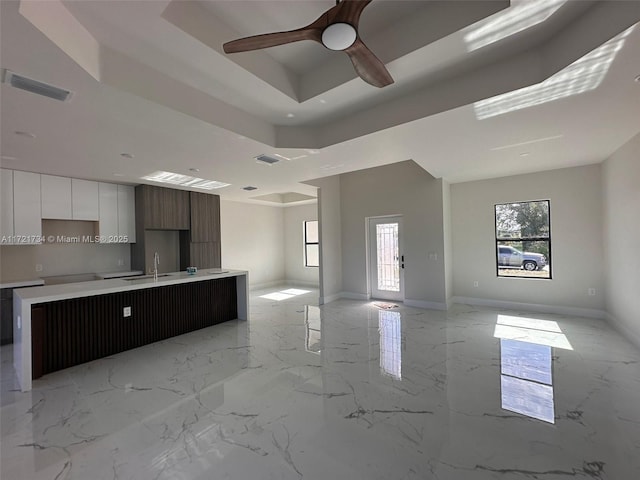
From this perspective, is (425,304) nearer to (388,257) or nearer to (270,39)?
(388,257)

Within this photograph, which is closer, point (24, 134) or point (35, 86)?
point (35, 86)

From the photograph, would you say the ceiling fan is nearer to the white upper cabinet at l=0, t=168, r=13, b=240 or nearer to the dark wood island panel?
the dark wood island panel

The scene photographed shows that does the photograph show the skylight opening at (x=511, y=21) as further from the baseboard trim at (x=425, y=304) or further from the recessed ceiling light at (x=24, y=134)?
the baseboard trim at (x=425, y=304)

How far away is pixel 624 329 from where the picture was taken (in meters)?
3.87

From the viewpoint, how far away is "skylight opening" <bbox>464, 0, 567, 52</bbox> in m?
1.83

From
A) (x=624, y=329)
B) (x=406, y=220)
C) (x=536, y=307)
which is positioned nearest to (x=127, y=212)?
(x=406, y=220)

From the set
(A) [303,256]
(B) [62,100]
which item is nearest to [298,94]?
(B) [62,100]

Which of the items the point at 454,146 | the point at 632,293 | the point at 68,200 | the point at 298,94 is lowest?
the point at 632,293

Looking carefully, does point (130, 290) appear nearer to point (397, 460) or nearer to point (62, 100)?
point (62, 100)

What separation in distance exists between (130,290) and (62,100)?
2.30m

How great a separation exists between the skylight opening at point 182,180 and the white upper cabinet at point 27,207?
1.54 meters

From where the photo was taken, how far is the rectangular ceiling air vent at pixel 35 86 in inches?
79.3

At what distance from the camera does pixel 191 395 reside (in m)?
2.53

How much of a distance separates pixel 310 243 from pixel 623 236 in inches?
262
